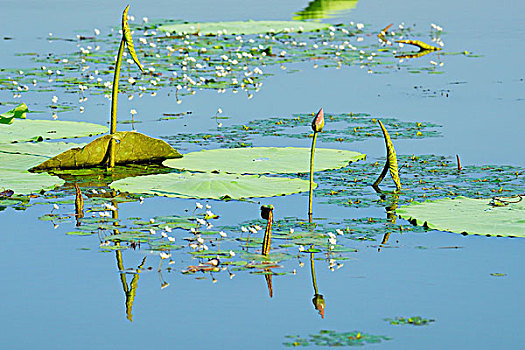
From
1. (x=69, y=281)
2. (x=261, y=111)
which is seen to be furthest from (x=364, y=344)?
(x=261, y=111)

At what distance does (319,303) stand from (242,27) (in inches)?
563

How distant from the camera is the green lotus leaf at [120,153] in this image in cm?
862

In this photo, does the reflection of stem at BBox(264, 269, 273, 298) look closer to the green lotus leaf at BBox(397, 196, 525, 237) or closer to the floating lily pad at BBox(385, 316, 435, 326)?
the floating lily pad at BBox(385, 316, 435, 326)

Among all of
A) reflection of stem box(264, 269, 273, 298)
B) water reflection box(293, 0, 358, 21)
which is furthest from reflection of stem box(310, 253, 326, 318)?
water reflection box(293, 0, 358, 21)

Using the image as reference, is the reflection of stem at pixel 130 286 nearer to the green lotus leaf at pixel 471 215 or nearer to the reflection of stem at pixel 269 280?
the reflection of stem at pixel 269 280

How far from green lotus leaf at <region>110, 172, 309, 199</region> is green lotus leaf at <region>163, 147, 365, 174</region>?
0.87ft

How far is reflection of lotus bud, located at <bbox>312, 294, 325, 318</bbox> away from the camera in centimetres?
543

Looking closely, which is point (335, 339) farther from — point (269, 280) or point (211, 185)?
point (211, 185)

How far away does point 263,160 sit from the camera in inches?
344

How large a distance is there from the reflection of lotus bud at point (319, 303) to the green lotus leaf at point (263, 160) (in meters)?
2.77

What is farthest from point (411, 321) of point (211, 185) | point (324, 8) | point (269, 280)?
point (324, 8)

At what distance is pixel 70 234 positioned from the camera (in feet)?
22.5

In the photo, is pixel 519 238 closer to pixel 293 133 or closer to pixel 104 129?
pixel 293 133

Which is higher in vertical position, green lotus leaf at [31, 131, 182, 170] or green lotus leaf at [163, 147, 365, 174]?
green lotus leaf at [31, 131, 182, 170]
